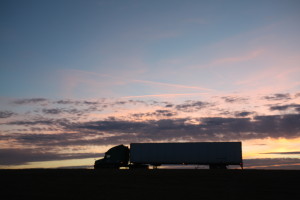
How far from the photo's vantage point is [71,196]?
49.5ft

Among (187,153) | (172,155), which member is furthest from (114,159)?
(187,153)

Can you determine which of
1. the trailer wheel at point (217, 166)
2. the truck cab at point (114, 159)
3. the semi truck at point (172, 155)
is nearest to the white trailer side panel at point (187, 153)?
A: the semi truck at point (172, 155)

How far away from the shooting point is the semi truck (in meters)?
39.1

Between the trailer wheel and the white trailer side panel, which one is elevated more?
the white trailer side panel

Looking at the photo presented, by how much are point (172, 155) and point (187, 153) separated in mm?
2087

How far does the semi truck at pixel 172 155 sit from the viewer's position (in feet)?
128

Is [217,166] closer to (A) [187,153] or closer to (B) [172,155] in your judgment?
(A) [187,153]

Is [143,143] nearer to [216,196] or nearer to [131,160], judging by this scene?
[131,160]

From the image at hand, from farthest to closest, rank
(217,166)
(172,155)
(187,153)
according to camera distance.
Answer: (172,155)
(187,153)
(217,166)

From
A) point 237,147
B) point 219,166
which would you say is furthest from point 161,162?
point 237,147

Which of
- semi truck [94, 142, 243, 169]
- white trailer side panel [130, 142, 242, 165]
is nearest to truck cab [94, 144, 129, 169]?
semi truck [94, 142, 243, 169]

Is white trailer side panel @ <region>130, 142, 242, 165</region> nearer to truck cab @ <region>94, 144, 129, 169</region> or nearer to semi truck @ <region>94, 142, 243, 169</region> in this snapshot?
semi truck @ <region>94, 142, 243, 169</region>

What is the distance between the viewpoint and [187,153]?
4019 centimetres

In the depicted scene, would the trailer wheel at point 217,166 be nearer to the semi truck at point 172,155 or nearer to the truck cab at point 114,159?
the semi truck at point 172,155
